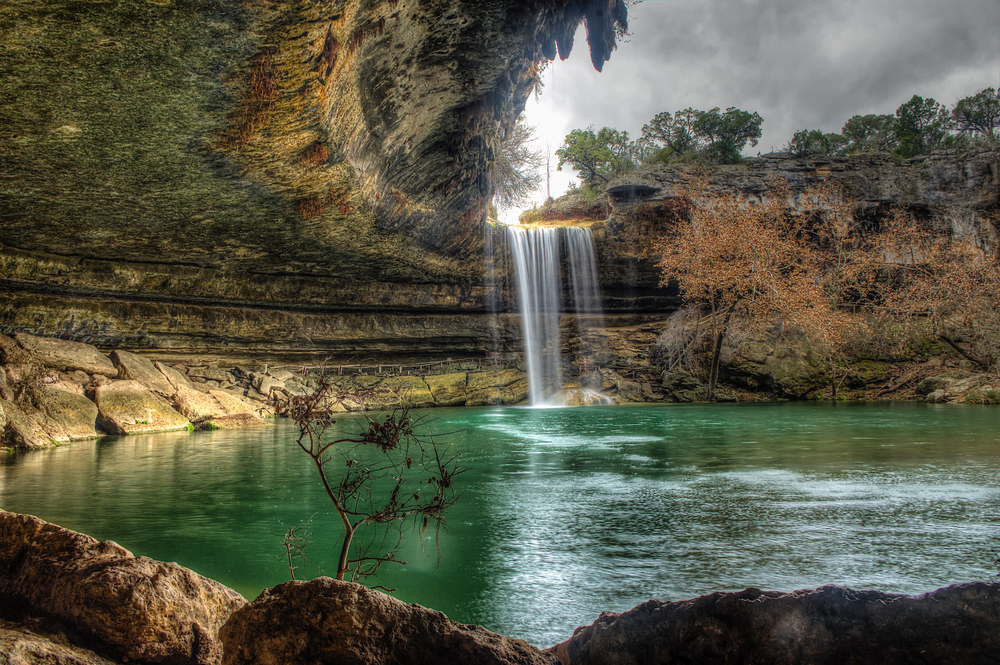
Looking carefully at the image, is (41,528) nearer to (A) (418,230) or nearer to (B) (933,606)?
(B) (933,606)

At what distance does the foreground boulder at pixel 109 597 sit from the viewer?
2.30 meters

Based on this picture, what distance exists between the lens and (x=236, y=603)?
275 cm

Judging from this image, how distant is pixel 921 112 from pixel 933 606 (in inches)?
1619

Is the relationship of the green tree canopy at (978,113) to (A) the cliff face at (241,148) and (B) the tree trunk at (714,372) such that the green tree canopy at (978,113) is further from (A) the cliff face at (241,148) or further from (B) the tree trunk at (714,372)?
(A) the cliff face at (241,148)

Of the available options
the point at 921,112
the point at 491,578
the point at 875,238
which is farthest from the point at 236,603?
the point at 921,112

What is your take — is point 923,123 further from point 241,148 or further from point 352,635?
point 352,635

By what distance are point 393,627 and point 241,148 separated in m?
8.71

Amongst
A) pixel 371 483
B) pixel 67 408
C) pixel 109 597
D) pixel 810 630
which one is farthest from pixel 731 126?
pixel 109 597

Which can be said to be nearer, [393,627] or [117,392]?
[393,627]

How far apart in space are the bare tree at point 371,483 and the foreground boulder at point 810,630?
3.71ft

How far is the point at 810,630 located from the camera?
6.24ft

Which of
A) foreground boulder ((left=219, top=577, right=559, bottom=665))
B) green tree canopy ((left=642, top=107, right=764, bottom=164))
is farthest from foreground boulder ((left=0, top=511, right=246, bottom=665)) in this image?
green tree canopy ((left=642, top=107, right=764, bottom=164))

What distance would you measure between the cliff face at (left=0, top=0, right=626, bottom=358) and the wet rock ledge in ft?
18.6

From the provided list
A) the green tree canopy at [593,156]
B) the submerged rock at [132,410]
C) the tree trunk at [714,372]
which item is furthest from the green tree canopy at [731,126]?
the submerged rock at [132,410]
